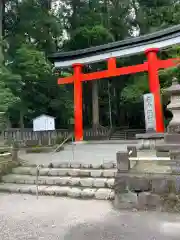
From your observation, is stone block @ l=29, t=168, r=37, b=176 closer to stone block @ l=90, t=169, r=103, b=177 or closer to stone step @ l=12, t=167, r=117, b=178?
stone step @ l=12, t=167, r=117, b=178

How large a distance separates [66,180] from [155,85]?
8981 mm

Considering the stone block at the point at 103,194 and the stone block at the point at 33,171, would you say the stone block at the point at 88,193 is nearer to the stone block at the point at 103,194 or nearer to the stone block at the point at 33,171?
the stone block at the point at 103,194

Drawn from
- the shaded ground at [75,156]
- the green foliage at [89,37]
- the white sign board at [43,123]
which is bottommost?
the shaded ground at [75,156]

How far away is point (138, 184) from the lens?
14.6 ft

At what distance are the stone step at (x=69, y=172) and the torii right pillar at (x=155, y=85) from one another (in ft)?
23.2

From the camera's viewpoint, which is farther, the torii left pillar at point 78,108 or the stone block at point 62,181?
the torii left pillar at point 78,108

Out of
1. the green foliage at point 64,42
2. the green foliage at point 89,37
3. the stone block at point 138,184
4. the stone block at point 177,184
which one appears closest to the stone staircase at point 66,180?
the stone block at point 138,184

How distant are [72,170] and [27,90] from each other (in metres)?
10.3

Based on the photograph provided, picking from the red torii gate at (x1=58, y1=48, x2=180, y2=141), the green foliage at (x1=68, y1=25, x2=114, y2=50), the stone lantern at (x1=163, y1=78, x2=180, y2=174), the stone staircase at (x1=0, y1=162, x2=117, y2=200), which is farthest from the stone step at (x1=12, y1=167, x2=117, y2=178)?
the green foliage at (x1=68, y1=25, x2=114, y2=50)

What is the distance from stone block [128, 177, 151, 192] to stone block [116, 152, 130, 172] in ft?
0.81

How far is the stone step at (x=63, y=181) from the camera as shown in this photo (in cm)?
541

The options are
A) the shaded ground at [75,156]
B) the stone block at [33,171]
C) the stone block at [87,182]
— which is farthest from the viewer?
the shaded ground at [75,156]

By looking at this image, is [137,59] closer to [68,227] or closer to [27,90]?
[27,90]

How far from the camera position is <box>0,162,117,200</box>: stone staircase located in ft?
17.1
